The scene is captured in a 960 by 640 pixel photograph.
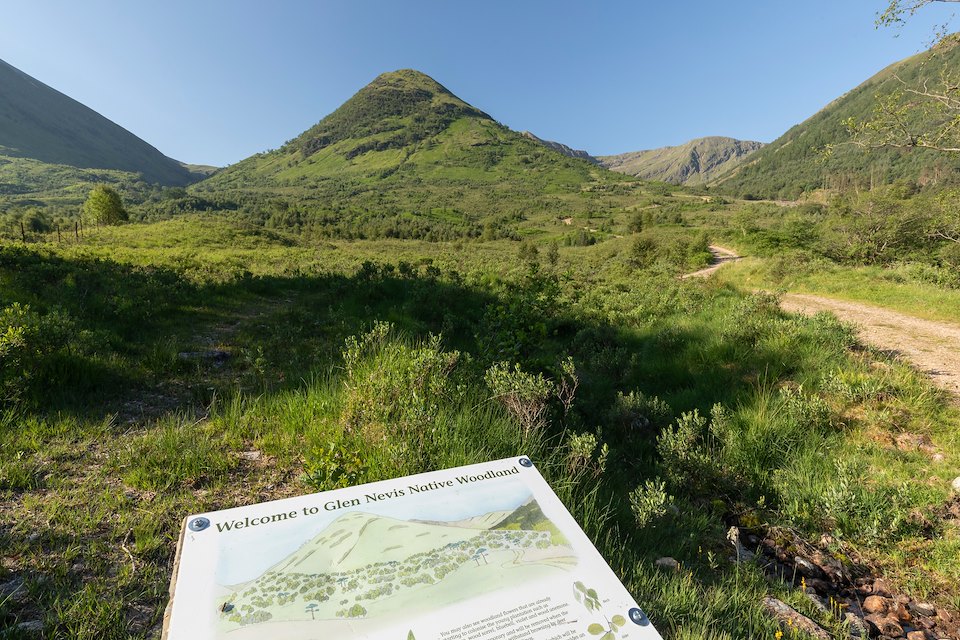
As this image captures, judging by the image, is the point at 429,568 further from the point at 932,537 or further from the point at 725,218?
the point at 725,218

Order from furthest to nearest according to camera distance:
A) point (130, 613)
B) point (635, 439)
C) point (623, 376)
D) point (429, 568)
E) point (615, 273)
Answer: point (615, 273), point (623, 376), point (635, 439), point (130, 613), point (429, 568)

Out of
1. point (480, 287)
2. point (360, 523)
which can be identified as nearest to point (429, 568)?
point (360, 523)

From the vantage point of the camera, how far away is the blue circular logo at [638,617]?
5.85 feet

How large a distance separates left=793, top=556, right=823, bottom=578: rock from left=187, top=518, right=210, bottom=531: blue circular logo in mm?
4622

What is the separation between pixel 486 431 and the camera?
3.81 meters

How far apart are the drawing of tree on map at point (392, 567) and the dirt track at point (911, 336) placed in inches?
306

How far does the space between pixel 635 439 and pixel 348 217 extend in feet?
360

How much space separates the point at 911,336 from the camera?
9211mm

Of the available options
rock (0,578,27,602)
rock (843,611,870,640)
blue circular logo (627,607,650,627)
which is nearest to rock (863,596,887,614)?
rock (843,611,870,640)

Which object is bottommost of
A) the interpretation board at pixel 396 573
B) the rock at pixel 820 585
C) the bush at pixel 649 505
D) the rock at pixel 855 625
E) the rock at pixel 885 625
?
the rock at pixel 820 585

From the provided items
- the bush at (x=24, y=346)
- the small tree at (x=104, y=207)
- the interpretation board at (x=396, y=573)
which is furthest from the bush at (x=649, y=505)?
the small tree at (x=104, y=207)

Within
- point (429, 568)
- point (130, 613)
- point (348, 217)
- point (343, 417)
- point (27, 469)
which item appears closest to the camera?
point (429, 568)

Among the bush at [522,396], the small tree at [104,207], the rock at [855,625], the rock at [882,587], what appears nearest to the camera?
the rock at [855,625]

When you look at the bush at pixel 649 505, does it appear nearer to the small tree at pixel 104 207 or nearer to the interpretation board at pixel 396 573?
the interpretation board at pixel 396 573
